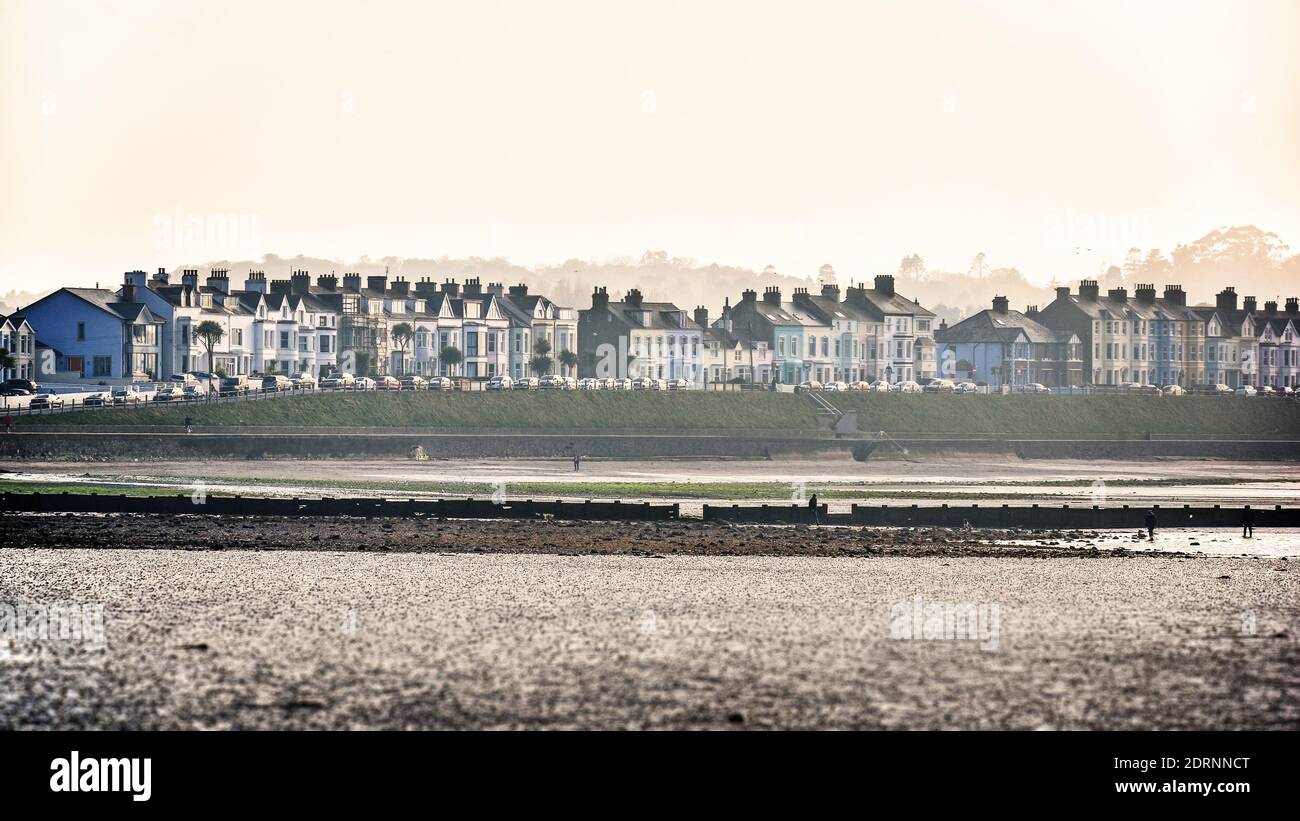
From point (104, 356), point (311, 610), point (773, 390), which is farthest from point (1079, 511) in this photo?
point (104, 356)

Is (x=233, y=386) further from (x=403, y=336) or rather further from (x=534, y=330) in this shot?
(x=534, y=330)

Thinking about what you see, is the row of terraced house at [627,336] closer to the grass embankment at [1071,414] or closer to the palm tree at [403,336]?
the palm tree at [403,336]

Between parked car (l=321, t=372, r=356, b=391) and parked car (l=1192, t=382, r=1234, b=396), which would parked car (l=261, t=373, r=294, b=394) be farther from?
parked car (l=1192, t=382, r=1234, b=396)

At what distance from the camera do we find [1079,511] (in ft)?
156

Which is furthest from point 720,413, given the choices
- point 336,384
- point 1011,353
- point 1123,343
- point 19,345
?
point 1123,343

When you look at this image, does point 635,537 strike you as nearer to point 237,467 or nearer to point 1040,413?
point 237,467

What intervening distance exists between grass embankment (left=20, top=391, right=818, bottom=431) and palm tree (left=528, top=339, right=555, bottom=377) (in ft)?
81.0

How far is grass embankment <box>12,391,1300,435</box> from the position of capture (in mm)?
83062

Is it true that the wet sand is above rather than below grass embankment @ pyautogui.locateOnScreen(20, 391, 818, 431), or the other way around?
below

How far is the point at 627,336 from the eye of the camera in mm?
132125

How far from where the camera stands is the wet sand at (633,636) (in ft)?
71.3

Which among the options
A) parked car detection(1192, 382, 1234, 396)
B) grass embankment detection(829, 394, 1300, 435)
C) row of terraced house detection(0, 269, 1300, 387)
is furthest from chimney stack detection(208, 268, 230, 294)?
parked car detection(1192, 382, 1234, 396)

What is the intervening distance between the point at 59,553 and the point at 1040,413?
80219 millimetres

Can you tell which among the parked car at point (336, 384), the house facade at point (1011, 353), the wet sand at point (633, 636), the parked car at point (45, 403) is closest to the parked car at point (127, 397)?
the parked car at point (45, 403)
